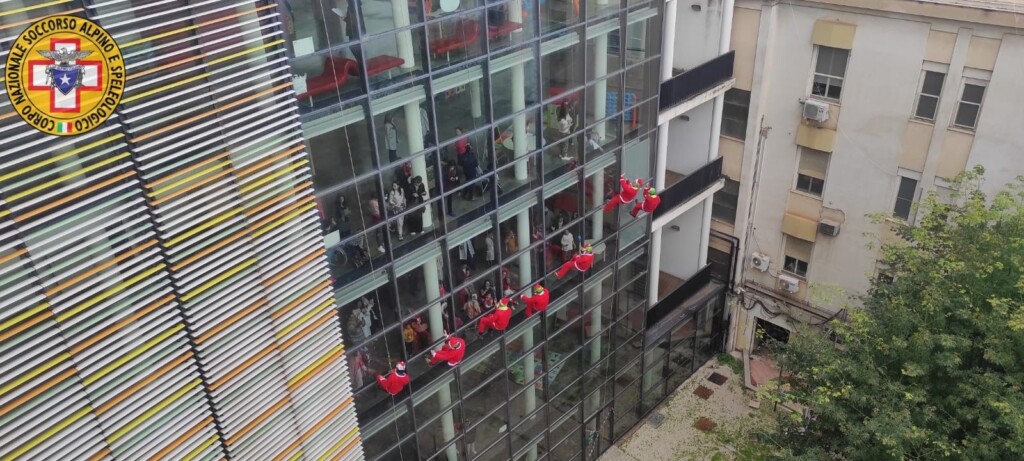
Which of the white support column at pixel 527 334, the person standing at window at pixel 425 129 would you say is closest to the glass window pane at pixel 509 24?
the white support column at pixel 527 334

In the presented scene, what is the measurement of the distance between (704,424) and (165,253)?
17527 millimetres

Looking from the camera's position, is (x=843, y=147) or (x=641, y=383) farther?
(x=641, y=383)

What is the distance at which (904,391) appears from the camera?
43.4ft

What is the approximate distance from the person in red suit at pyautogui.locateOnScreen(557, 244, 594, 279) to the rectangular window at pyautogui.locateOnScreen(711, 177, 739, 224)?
7506 millimetres

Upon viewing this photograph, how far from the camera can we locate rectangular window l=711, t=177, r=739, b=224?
2231 centimetres

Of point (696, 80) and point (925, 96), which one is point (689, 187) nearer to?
point (696, 80)

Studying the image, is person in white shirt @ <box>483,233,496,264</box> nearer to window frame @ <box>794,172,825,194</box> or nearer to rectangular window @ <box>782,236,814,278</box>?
window frame @ <box>794,172,825,194</box>

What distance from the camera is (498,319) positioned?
14828 millimetres

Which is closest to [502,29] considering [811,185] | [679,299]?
[811,185]

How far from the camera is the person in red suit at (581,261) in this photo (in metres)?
16.4

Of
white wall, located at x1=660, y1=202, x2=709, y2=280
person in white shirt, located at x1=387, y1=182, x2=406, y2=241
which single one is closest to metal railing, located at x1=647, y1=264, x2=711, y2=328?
white wall, located at x1=660, y1=202, x2=709, y2=280

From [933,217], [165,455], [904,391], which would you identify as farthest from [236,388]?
[933,217]

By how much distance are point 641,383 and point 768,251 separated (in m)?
5.56

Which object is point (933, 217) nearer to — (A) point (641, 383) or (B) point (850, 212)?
(B) point (850, 212)
